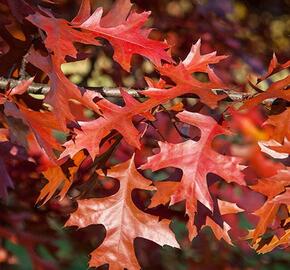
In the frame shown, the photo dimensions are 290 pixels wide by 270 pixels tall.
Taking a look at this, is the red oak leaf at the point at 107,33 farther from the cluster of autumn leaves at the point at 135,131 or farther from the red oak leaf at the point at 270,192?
the red oak leaf at the point at 270,192

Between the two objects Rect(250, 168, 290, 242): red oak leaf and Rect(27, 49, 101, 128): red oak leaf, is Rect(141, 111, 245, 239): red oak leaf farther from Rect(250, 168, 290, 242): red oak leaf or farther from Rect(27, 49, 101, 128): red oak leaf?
Rect(27, 49, 101, 128): red oak leaf

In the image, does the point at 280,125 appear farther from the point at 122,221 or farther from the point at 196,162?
the point at 122,221

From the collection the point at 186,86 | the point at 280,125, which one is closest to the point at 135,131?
the point at 186,86

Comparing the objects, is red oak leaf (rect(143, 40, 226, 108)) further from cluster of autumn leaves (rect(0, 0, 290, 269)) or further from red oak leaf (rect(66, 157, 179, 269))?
red oak leaf (rect(66, 157, 179, 269))

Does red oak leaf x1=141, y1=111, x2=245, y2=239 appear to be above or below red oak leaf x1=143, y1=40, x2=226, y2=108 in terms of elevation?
below

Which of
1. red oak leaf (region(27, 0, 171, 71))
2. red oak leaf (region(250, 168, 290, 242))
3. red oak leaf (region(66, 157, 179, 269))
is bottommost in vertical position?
red oak leaf (region(66, 157, 179, 269))

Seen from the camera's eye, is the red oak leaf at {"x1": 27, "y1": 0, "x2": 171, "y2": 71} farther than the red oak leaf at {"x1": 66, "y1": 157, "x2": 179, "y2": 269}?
No

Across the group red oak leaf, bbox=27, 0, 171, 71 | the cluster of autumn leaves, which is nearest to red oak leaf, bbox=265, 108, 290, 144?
the cluster of autumn leaves
